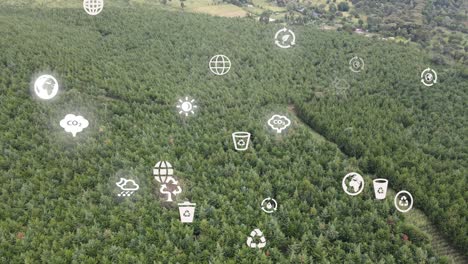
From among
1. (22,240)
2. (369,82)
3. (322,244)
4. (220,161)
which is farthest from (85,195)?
(369,82)

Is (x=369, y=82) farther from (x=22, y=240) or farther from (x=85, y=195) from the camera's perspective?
(x=22, y=240)

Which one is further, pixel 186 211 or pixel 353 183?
pixel 353 183
